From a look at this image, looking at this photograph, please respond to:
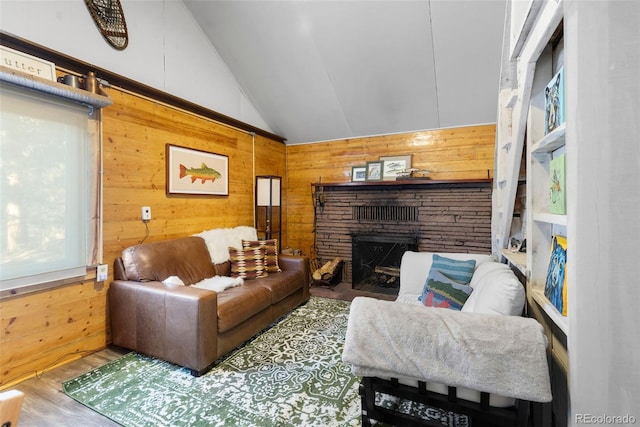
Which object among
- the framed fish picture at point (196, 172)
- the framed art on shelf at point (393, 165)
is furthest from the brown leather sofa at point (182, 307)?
the framed art on shelf at point (393, 165)

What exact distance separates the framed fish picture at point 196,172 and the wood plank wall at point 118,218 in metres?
0.08

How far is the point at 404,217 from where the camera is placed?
409cm

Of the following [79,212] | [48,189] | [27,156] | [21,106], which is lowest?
[79,212]

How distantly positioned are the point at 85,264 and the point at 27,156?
869mm

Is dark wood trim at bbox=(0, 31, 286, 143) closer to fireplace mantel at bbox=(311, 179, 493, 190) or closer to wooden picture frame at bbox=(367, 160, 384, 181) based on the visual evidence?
fireplace mantel at bbox=(311, 179, 493, 190)

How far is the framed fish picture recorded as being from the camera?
118 inches

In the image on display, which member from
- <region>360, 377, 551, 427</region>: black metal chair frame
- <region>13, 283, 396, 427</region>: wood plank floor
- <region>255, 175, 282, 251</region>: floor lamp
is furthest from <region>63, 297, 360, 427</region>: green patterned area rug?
<region>255, 175, 282, 251</region>: floor lamp

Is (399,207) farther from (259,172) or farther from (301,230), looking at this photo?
(259,172)

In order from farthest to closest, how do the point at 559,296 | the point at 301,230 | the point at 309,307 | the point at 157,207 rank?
1. the point at 301,230
2. the point at 309,307
3. the point at 157,207
4. the point at 559,296

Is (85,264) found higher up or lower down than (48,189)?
lower down

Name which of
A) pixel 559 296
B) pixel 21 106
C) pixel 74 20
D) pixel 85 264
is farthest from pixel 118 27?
pixel 559 296

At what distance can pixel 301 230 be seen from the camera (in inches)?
192

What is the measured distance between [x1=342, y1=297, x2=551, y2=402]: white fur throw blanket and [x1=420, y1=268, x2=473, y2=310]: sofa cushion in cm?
81

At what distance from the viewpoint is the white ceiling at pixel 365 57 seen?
2.81m
